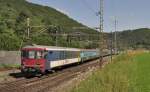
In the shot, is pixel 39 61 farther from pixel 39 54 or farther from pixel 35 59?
pixel 39 54

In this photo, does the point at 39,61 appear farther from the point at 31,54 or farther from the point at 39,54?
the point at 31,54

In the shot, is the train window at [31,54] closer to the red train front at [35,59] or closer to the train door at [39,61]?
the red train front at [35,59]

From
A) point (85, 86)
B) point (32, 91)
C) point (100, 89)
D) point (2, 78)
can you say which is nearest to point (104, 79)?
point (85, 86)

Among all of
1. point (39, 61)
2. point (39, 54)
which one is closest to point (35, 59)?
point (39, 61)

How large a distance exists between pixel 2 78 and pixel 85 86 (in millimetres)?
18523

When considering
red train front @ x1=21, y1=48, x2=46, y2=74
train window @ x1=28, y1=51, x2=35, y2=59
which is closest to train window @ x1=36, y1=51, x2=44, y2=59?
red train front @ x1=21, y1=48, x2=46, y2=74

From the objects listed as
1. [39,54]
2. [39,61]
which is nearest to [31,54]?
[39,54]

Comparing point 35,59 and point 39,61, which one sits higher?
point 35,59

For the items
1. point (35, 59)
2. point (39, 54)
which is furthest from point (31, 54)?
point (39, 54)

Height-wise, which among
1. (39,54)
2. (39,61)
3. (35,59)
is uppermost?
(39,54)

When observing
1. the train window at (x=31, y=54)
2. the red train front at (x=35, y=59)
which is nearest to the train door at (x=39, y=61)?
the red train front at (x=35, y=59)

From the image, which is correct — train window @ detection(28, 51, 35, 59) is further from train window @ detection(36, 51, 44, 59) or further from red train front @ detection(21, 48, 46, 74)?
train window @ detection(36, 51, 44, 59)

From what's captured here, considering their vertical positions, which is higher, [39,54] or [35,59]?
[39,54]

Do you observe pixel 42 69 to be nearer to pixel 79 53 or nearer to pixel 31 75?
pixel 31 75
